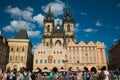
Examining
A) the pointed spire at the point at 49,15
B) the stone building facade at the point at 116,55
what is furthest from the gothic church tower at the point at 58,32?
the stone building facade at the point at 116,55

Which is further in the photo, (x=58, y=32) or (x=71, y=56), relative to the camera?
(x=58, y=32)

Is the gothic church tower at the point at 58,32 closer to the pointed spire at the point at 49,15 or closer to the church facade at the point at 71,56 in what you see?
the pointed spire at the point at 49,15

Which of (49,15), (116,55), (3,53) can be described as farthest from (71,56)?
(49,15)

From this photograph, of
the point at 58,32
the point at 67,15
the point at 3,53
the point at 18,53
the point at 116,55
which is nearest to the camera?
the point at 3,53

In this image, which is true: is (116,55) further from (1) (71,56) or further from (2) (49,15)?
(2) (49,15)

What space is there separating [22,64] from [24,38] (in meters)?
10.1

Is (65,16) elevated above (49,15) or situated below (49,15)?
below

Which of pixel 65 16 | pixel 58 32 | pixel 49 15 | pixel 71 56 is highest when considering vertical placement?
pixel 49 15

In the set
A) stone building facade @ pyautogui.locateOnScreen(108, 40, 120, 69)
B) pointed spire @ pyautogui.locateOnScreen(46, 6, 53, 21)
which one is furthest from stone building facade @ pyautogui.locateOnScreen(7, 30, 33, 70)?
stone building facade @ pyautogui.locateOnScreen(108, 40, 120, 69)

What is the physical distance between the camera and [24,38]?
57094 mm

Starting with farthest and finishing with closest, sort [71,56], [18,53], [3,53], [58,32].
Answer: [58,32]
[71,56]
[18,53]
[3,53]

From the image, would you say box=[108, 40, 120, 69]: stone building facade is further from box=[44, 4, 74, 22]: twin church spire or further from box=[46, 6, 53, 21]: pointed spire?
box=[46, 6, 53, 21]: pointed spire

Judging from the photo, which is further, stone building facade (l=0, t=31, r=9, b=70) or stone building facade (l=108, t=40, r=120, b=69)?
stone building facade (l=108, t=40, r=120, b=69)

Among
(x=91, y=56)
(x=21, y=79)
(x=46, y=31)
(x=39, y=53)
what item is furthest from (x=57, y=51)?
(x=21, y=79)
